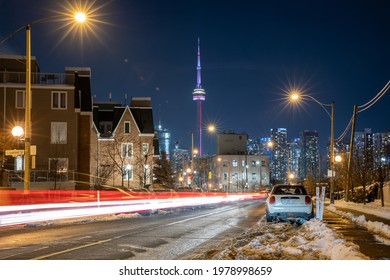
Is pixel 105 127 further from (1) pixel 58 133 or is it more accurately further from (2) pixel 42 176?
(2) pixel 42 176

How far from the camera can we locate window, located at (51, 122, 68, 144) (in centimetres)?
5300

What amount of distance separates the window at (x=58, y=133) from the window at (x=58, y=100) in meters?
1.56

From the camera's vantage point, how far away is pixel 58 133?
53031 millimetres

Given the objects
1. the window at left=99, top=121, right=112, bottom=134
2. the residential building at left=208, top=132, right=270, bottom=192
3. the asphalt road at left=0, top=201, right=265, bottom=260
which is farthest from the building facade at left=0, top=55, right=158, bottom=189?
the residential building at left=208, top=132, right=270, bottom=192

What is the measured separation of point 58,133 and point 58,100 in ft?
9.91

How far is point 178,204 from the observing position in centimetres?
4500

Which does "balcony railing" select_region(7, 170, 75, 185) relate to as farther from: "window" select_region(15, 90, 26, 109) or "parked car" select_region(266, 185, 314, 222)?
"parked car" select_region(266, 185, 314, 222)

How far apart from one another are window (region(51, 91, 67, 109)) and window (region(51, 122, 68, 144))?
1.56 metres

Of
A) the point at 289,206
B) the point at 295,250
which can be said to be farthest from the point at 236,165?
the point at 295,250

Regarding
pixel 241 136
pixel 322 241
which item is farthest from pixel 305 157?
pixel 322 241
